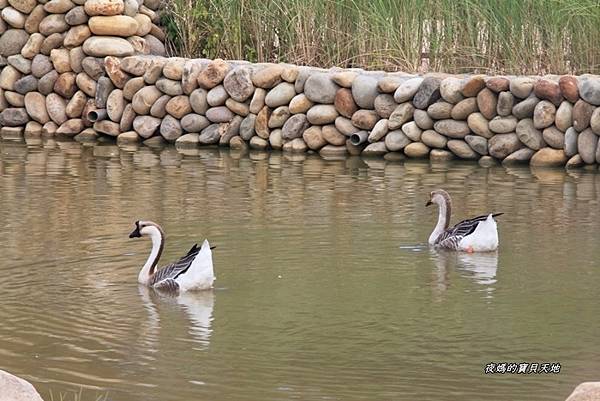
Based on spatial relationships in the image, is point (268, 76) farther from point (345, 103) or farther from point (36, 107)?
point (36, 107)

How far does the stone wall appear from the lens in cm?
1546

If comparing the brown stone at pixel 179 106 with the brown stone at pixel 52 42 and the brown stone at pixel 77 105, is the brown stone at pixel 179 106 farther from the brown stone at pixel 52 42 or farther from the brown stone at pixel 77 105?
the brown stone at pixel 52 42

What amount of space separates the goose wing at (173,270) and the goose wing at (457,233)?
2147 millimetres

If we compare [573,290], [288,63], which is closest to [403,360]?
[573,290]

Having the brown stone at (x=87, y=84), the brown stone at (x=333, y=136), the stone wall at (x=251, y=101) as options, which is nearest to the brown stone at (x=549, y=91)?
the stone wall at (x=251, y=101)

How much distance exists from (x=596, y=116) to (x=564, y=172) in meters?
0.64

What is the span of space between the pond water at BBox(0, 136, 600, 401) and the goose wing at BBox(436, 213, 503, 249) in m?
0.15

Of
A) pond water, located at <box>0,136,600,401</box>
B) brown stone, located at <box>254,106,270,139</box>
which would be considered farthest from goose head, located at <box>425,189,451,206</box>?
brown stone, located at <box>254,106,270,139</box>

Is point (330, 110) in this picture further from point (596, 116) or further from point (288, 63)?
point (596, 116)

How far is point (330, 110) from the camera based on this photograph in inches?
652

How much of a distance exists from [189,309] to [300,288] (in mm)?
824

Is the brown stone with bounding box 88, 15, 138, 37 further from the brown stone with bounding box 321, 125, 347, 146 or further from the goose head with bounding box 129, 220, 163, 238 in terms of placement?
the goose head with bounding box 129, 220, 163, 238

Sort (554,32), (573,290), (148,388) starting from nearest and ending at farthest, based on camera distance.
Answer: (148,388) < (573,290) < (554,32)

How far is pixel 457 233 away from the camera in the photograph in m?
10.8
